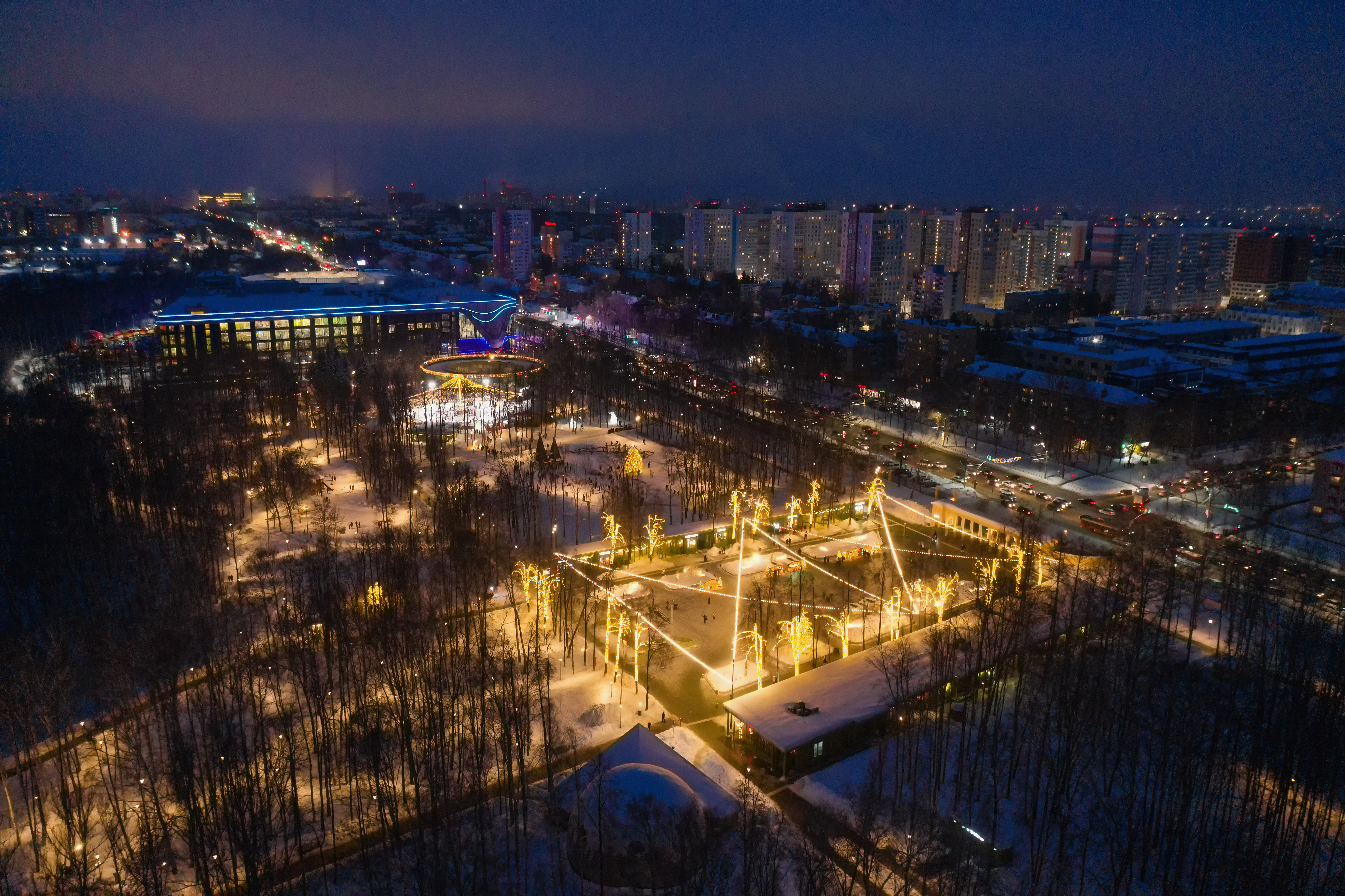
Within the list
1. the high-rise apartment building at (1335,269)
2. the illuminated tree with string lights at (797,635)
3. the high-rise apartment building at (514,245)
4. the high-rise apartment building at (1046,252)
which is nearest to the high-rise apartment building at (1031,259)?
the high-rise apartment building at (1046,252)

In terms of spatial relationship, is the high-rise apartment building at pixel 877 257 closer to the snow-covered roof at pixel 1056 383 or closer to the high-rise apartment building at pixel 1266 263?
the high-rise apartment building at pixel 1266 263

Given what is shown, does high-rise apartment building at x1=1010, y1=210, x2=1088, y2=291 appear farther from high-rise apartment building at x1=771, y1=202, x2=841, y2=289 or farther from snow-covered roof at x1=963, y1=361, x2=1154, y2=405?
snow-covered roof at x1=963, y1=361, x2=1154, y2=405

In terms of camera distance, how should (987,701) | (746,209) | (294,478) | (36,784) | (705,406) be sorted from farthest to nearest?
(746,209) → (705,406) → (294,478) → (987,701) → (36,784)

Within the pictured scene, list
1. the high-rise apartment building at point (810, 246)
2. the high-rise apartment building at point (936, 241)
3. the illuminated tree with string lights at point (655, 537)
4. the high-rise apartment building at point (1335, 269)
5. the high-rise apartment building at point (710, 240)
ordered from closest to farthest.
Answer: the illuminated tree with string lights at point (655, 537) < the high-rise apartment building at point (1335, 269) < the high-rise apartment building at point (936, 241) < the high-rise apartment building at point (810, 246) < the high-rise apartment building at point (710, 240)

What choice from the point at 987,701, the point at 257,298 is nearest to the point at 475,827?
the point at 987,701

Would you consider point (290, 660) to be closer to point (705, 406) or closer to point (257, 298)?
point (705, 406)

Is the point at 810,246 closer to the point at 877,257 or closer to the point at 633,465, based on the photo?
the point at 877,257

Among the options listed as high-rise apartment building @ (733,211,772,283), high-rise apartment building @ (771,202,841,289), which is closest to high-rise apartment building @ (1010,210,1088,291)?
high-rise apartment building @ (771,202,841,289)
